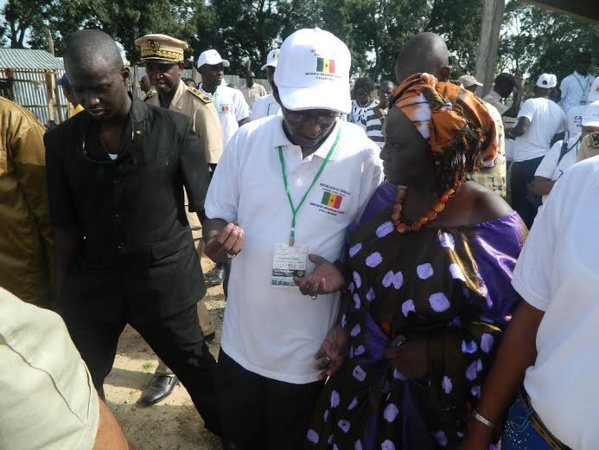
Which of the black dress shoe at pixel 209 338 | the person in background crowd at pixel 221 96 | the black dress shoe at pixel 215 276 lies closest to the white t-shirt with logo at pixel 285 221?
the black dress shoe at pixel 209 338

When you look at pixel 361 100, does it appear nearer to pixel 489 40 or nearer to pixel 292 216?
pixel 489 40

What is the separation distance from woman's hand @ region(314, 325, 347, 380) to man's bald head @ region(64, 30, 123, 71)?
147 cm

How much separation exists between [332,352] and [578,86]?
900 centimetres

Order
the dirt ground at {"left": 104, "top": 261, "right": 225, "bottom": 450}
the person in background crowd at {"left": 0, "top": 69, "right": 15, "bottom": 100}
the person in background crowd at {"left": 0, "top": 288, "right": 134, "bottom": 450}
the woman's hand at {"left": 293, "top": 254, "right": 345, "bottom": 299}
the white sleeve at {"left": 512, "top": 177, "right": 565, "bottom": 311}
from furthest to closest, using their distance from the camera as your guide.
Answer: the person in background crowd at {"left": 0, "top": 69, "right": 15, "bottom": 100} < the dirt ground at {"left": 104, "top": 261, "right": 225, "bottom": 450} < the woman's hand at {"left": 293, "top": 254, "right": 345, "bottom": 299} < the white sleeve at {"left": 512, "top": 177, "right": 565, "bottom": 311} < the person in background crowd at {"left": 0, "top": 288, "right": 134, "bottom": 450}

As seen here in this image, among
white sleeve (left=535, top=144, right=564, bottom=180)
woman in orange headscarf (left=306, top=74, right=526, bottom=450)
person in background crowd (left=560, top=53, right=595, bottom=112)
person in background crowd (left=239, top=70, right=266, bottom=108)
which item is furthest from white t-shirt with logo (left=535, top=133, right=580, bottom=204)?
person in background crowd (left=239, top=70, right=266, bottom=108)

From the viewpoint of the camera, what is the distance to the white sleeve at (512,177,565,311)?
3.84 ft

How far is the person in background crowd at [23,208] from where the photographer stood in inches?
83.3

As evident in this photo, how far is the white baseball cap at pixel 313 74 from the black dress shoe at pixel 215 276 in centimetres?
339

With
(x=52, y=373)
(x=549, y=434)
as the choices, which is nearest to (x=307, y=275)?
(x=549, y=434)

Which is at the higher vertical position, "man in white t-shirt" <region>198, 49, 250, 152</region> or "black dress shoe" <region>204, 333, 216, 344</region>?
"man in white t-shirt" <region>198, 49, 250, 152</region>

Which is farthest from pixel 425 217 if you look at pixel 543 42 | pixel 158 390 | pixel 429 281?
pixel 543 42

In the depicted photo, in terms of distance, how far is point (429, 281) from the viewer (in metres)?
1.50

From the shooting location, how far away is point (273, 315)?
1.88 metres

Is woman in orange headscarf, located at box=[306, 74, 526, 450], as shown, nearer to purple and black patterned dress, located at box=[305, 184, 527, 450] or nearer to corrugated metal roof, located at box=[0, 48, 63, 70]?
purple and black patterned dress, located at box=[305, 184, 527, 450]
